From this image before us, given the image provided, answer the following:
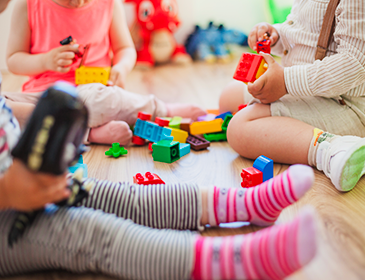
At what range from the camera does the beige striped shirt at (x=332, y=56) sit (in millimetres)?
799

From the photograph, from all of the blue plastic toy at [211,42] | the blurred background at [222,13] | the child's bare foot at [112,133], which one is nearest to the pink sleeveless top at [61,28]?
the child's bare foot at [112,133]

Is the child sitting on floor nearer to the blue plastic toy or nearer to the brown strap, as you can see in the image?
the brown strap

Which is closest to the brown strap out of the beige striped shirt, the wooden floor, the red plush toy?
the beige striped shirt

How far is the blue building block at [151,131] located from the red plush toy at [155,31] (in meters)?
1.27

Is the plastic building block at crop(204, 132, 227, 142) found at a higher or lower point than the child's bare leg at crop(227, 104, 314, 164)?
lower

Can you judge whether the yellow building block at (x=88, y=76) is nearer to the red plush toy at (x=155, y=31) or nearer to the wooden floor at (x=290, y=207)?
the wooden floor at (x=290, y=207)

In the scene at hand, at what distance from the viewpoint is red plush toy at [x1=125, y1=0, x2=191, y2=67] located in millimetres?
2262

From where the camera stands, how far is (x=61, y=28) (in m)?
1.16

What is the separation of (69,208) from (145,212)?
124 mm

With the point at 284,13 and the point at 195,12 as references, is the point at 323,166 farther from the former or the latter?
the point at 195,12

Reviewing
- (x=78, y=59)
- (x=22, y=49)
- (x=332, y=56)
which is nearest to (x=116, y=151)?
(x=78, y=59)

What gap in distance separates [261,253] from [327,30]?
657 millimetres

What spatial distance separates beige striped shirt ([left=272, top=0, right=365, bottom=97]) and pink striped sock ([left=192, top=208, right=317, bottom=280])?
1.63 feet

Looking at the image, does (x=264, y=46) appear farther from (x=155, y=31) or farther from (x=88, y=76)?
(x=155, y=31)
